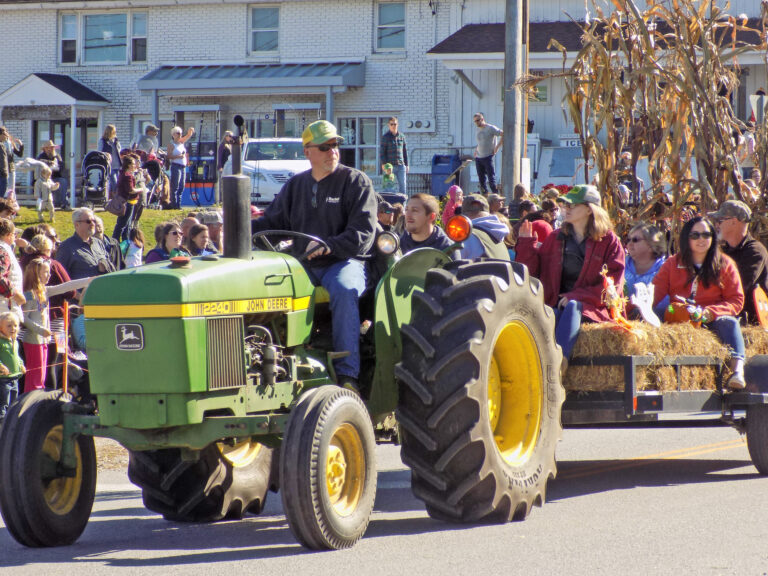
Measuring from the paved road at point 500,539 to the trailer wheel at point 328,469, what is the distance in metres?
0.13

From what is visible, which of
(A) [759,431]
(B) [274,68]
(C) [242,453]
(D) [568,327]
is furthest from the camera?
(B) [274,68]

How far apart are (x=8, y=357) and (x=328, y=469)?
15.6 ft

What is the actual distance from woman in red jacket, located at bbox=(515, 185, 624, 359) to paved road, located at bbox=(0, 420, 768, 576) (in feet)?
4.17

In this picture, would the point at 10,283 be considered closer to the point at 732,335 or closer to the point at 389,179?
the point at 732,335

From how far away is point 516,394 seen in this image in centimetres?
760

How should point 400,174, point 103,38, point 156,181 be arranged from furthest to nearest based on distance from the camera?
point 103,38 < point 400,174 < point 156,181

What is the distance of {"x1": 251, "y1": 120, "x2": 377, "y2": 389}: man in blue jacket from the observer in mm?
7012

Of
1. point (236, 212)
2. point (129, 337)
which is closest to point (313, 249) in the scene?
point (236, 212)

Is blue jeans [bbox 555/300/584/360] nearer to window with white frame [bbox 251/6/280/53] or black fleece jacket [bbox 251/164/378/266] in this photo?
black fleece jacket [bbox 251/164/378/266]

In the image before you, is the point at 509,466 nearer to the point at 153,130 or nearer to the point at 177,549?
the point at 177,549

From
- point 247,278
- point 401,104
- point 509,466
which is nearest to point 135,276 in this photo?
point 247,278

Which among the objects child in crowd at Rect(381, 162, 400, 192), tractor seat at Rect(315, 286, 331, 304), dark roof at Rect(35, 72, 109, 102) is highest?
dark roof at Rect(35, 72, 109, 102)

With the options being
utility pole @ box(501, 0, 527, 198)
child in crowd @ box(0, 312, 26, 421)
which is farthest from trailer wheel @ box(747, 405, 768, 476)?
utility pole @ box(501, 0, 527, 198)

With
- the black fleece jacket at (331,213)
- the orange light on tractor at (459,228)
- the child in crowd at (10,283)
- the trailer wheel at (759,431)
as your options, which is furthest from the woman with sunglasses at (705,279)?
Result: the child in crowd at (10,283)
